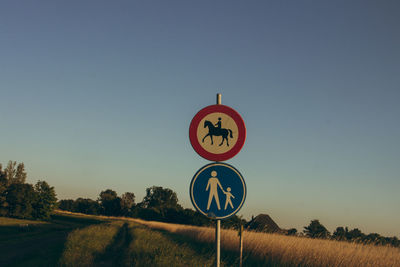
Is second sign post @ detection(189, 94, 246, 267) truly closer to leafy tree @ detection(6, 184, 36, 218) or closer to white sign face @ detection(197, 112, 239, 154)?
white sign face @ detection(197, 112, 239, 154)

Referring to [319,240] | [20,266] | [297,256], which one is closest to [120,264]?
[20,266]

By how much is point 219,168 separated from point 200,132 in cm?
67

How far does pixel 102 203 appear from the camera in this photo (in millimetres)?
141375

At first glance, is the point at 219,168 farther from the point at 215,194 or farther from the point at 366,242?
the point at 366,242

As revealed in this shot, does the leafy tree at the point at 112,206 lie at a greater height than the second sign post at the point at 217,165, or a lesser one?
lesser

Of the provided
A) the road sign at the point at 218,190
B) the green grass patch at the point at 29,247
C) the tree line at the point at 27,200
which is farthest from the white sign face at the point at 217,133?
the tree line at the point at 27,200

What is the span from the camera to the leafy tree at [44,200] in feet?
282

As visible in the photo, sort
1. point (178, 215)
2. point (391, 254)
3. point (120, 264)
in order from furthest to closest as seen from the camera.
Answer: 1. point (178, 215)
2. point (120, 264)
3. point (391, 254)

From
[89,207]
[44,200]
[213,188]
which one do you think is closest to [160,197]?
[89,207]

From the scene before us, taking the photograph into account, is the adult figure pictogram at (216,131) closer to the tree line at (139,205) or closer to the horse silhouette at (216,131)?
the horse silhouette at (216,131)

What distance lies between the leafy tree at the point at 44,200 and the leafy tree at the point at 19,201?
216cm

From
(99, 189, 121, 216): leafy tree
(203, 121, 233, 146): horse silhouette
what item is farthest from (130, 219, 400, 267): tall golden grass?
(99, 189, 121, 216): leafy tree

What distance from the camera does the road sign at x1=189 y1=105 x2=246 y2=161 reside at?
4969 millimetres

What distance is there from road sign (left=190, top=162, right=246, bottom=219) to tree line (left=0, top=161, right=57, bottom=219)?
296ft
